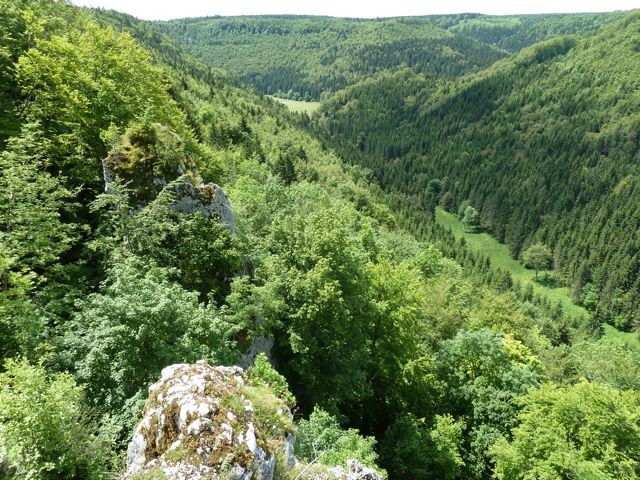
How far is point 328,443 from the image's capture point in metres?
Answer: 19.7

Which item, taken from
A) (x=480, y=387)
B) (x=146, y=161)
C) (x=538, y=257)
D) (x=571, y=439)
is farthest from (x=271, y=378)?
Answer: (x=538, y=257)

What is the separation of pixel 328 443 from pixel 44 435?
1235 centimetres

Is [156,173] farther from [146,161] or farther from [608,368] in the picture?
[608,368]

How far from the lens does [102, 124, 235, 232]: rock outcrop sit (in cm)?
2436

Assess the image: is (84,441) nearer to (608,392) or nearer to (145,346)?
(145,346)

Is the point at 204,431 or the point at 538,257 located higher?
the point at 204,431

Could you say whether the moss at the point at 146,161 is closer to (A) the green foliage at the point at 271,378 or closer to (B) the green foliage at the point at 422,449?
(A) the green foliage at the point at 271,378

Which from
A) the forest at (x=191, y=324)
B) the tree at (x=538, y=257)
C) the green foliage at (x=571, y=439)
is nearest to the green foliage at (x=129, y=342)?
the forest at (x=191, y=324)

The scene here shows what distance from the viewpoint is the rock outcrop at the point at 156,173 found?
24359 mm

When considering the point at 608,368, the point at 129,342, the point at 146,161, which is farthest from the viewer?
the point at 608,368

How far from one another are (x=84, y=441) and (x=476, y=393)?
95.4 ft

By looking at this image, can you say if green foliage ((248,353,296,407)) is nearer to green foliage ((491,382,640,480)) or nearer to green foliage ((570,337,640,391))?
green foliage ((491,382,640,480))

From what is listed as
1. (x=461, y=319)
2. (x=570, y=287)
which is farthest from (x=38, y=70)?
(x=570, y=287)

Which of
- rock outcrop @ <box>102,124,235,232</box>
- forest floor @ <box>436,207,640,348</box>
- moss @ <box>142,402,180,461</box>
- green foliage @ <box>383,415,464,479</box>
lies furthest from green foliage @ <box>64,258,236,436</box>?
forest floor @ <box>436,207,640,348</box>
